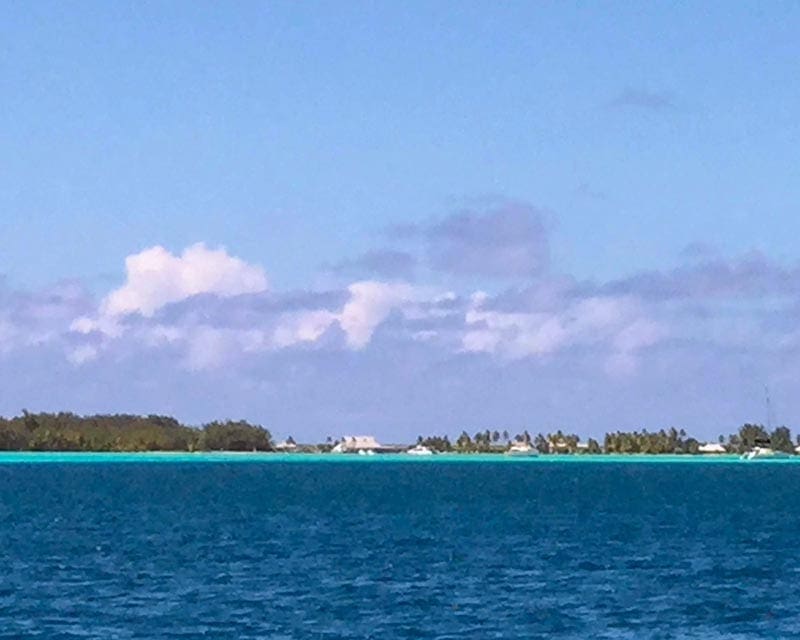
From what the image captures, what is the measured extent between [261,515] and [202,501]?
1424 inches

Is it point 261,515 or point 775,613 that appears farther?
point 261,515

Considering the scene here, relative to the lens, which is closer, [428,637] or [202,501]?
[428,637]

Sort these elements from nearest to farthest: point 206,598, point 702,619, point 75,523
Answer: point 702,619
point 206,598
point 75,523

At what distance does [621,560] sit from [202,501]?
297 feet

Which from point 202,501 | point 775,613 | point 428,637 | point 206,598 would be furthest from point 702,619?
point 202,501

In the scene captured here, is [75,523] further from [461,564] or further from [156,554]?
[461,564]

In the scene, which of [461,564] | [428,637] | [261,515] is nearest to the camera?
[428,637]

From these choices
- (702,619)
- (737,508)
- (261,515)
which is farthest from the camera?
(737,508)

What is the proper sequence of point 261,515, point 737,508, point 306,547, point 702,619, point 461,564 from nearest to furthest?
point 702,619 < point 461,564 < point 306,547 < point 261,515 < point 737,508

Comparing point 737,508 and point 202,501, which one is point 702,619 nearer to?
point 737,508

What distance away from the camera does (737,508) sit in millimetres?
166750

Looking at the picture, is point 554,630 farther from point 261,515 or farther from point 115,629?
point 261,515

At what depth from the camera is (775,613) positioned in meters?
68.6

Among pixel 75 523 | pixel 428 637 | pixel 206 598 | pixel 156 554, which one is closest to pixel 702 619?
pixel 428 637
